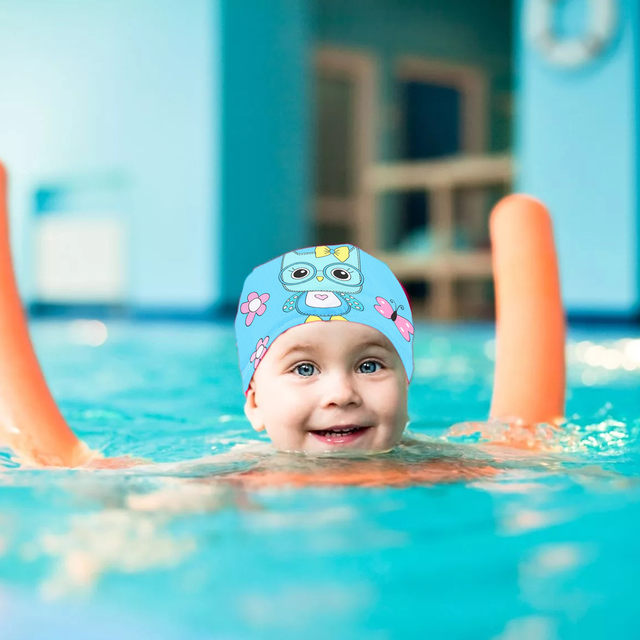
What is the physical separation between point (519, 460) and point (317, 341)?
1.65 feet

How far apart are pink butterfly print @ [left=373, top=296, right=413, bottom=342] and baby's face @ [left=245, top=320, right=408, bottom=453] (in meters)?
0.10

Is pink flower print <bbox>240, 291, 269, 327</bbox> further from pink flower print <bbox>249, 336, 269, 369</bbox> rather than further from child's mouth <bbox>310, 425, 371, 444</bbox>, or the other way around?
child's mouth <bbox>310, 425, 371, 444</bbox>

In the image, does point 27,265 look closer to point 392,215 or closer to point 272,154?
point 272,154

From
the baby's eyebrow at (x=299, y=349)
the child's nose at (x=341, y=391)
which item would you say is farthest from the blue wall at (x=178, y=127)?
the child's nose at (x=341, y=391)

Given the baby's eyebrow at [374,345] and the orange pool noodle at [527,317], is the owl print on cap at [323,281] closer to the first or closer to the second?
the baby's eyebrow at [374,345]

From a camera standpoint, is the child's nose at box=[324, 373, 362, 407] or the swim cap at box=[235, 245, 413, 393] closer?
the child's nose at box=[324, 373, 362, 407]

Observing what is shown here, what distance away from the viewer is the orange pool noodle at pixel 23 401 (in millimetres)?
2244

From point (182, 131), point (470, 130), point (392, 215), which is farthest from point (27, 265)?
point (470, 130)

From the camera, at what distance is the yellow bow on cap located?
221cm

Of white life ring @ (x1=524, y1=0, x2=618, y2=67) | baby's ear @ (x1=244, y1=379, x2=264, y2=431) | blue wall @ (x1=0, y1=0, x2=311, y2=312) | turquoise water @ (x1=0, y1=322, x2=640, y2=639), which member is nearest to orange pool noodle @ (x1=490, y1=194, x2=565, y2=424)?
turquoise water @ (x1=0, y1=322, x2=640, y2=639)

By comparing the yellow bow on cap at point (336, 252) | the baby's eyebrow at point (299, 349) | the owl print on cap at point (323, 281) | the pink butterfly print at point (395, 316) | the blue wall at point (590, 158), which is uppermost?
the blue wall at point (590, 158)

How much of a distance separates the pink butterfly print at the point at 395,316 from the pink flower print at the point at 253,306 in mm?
238

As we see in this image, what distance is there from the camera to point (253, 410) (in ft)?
7.07

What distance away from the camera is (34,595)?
4.03 ft
